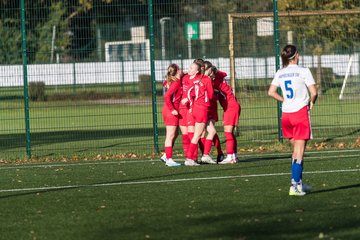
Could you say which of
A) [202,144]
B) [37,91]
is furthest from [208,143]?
[37,91]

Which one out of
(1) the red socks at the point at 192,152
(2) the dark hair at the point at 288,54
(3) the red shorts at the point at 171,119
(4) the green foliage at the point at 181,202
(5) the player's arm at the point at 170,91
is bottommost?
(4) the green foliage at the point at 181,202

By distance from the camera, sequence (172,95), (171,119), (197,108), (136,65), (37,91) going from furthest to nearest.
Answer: (37,91), (136,65), (171,119), (172,95), (197,108)

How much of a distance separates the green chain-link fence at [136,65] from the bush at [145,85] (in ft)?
0.10

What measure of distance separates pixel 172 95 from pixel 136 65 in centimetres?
599

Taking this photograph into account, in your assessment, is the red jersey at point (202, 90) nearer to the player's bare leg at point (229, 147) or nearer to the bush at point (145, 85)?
the player's bare leg at point (229, 147)

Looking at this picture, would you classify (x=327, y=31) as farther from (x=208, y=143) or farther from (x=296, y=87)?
(x=296, y=87)

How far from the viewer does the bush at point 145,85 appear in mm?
26959

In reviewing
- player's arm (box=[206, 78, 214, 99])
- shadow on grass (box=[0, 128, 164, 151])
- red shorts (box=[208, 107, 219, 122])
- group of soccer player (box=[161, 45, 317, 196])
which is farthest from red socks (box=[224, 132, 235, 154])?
shadow on grass (box=[0, 128, 164, 151])

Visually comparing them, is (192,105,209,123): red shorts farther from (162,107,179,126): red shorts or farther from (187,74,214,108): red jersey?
(162,107,179,126): red shorts

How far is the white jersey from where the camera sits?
42.0 ft

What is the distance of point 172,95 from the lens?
17.7m

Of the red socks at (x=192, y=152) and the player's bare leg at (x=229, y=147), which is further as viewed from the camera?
the player's bare leg at (x=229, y=147)

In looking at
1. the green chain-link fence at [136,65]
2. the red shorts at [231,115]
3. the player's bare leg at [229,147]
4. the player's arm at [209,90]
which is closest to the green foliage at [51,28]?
the green chain-link fence at [136,65]

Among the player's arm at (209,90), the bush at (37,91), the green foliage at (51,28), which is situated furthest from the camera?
the green foliage at (51,28)
